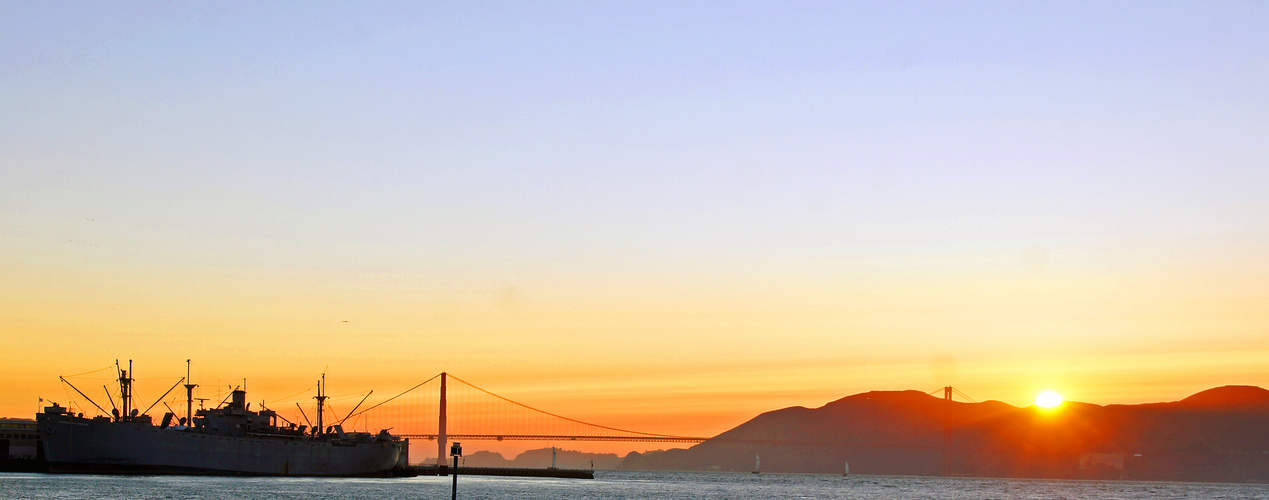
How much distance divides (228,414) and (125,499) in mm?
43068

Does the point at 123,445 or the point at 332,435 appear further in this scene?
the point at 332,435

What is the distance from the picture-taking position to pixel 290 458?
120 metres

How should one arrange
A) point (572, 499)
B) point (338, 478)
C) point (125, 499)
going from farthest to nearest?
1. point (338, 478)
2. point (572, 499)
3. point (125, 499)

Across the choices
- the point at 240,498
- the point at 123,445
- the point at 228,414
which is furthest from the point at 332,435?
the point at 240,498

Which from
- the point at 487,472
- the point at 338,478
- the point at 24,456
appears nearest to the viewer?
the point at 338,478

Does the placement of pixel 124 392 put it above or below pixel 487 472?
above

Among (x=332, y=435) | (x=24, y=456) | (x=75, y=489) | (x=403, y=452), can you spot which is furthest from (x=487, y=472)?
(x=75, y=489)

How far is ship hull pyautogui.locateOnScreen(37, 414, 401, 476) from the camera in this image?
358 feet

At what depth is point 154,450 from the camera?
110188 millimetres

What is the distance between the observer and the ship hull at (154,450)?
10906cm

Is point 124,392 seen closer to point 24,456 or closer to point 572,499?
point 24,456

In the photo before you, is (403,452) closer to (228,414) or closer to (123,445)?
(228,414)

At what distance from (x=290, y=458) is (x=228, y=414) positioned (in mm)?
6971

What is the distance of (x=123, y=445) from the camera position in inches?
4301
